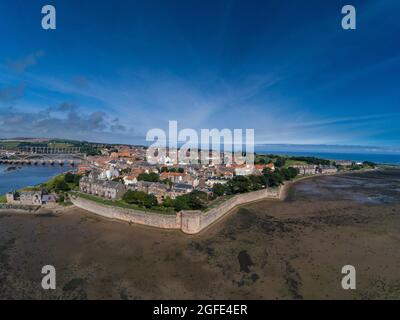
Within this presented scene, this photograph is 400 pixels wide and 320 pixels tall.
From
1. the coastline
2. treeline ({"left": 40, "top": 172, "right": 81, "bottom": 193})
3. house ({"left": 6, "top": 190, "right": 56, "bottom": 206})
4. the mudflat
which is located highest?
treeline ({"left": 40, "top": 172, "right": 81, "bottom": 193})

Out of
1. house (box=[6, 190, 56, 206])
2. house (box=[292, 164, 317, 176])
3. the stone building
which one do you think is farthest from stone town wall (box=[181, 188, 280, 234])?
the stone building

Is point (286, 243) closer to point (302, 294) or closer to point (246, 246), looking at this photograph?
point (246, 246)

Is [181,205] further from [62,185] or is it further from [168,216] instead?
[62,185]

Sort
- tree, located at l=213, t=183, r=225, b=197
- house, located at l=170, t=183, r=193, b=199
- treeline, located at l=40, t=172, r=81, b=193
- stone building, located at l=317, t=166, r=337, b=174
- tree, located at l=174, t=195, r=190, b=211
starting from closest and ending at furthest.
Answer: tree, located at l=174, t=195, r=190, b=211
house, located at l=170, t=183, r=193, b=199
tree, located at l=213, t=183, r=225, b=197
treeline, located at l=40, t=172, r=81, b=193
stone building, located at l=317, t=166, r=337, b=174

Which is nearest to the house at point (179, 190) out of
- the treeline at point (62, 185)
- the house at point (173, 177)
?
the house at point (173, 177)

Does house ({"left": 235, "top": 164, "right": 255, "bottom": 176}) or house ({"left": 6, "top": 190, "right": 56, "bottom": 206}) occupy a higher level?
house ({"left": 235, "top": 164, "right": 255, "bottom": 176})

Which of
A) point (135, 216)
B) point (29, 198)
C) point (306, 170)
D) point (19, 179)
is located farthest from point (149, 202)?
point (306, 170)

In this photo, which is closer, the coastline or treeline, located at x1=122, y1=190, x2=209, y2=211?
the coastline

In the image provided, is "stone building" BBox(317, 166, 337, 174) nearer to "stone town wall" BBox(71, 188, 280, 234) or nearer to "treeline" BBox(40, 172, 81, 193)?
"stone town wall" BBox(71, 188, 280, 234)

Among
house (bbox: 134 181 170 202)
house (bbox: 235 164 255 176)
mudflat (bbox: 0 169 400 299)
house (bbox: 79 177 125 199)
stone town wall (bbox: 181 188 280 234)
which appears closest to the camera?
mudflat (bbox: 0 169 400 299)
